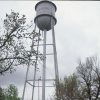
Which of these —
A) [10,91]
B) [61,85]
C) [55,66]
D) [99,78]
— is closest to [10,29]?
[55,66]

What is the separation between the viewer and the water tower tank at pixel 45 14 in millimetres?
27797

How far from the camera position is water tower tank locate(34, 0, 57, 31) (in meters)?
27.8

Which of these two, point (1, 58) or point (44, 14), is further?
point (44, 14)

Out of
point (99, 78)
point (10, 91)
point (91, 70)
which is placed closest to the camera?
point (99, 78)

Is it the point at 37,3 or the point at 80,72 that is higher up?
the point at 37,3

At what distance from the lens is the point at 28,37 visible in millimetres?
14031

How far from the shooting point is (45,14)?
27.6 m

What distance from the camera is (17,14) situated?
1370cm

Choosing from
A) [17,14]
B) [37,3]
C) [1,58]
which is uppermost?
[37,3]

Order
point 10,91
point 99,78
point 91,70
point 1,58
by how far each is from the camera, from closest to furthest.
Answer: point 1,58 → point 99,78 → point 91,70 → point 10,91

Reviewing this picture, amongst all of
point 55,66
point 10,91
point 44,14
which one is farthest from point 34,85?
point 10,91

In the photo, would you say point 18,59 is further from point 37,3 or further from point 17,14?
point 37,3

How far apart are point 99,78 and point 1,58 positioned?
15.8m

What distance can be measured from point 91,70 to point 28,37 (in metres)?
16.2
